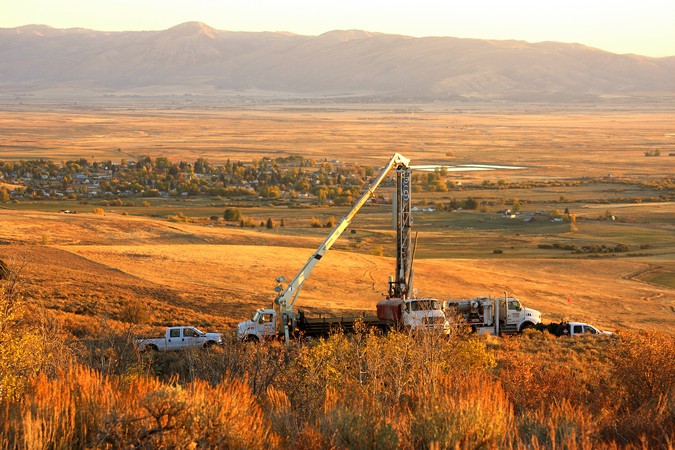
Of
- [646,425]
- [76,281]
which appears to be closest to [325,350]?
[646,425]

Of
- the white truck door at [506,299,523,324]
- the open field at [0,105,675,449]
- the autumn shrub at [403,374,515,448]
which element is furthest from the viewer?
the white truck door at [506,299,523,324]

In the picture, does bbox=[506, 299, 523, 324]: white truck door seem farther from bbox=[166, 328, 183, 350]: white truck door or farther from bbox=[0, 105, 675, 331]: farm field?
bbox=[166, 328, 183, 350]: white truck door

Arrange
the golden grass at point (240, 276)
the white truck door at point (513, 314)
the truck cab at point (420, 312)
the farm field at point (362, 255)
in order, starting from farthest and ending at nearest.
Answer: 1. the farm field at point (362, 255)
2. the golden grass at point (240, 276)
3. the white truck door at point (513, 314)
4. the truck cab at point (420, 312)

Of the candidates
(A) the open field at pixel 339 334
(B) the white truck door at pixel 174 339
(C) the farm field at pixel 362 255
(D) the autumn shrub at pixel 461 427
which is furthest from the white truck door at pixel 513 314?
(D) the autumn shrub at pixel 461 427

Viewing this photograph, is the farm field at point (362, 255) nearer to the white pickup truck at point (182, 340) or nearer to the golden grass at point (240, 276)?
the golden grass at point (240, 276)

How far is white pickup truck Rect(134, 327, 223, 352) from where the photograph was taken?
23.9 metres

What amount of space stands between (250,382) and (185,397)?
19.4 feet

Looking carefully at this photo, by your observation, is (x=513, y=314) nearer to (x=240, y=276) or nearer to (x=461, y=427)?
(x=240, y=276)

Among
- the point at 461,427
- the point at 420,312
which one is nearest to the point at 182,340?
the point at 420,312

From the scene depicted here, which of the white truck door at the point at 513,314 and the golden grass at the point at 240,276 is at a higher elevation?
the white truck door at the point at 513,314

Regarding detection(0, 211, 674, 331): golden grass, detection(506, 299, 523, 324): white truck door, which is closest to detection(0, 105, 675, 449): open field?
detection(0, 211, 674, 331): golden grass

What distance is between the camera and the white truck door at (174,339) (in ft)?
78.9

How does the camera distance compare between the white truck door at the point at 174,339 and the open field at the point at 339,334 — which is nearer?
the open field at the point at 339,334

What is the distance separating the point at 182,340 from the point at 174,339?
294 mm
